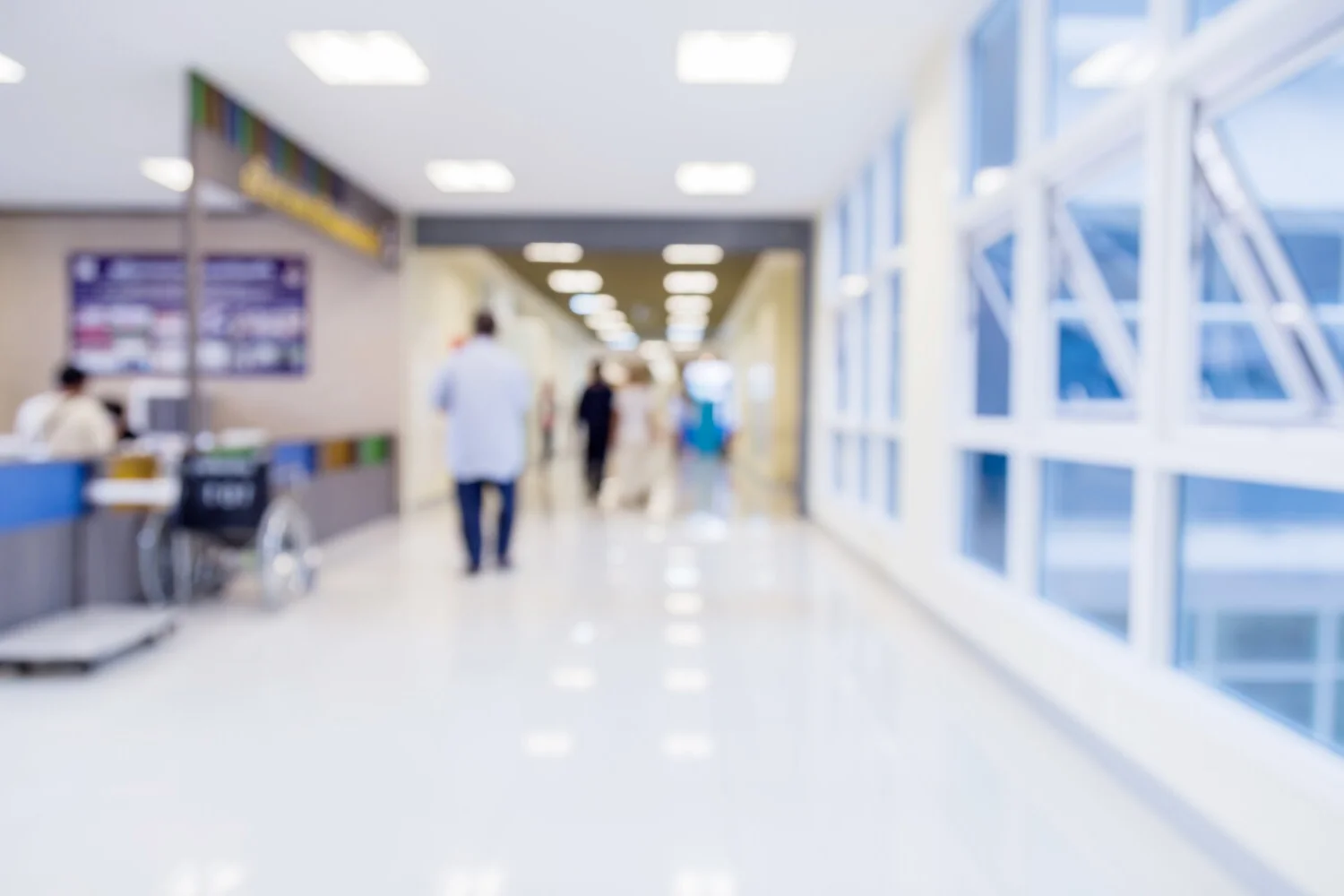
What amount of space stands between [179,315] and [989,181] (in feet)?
27.5

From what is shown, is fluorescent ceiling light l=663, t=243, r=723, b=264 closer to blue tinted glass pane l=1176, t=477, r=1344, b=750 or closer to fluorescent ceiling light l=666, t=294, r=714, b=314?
fluorescent ceiling light l=666, t=294, r=714, b=314

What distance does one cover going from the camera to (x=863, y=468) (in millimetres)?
8703

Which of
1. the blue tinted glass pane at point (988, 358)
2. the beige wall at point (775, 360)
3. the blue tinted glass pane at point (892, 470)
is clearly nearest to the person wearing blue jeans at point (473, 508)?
the blue tinted glass pane at point (988, 358)

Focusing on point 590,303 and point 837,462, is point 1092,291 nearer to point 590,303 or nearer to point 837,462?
point 837,462

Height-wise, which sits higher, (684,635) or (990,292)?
(990,292)

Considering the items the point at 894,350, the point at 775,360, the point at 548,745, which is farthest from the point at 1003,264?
the point at 775,360

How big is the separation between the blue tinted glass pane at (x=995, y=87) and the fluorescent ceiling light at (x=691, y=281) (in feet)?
28.1

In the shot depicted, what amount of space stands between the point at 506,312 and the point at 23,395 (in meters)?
7.36

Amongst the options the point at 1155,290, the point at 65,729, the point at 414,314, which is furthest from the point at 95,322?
the point at 1155,290

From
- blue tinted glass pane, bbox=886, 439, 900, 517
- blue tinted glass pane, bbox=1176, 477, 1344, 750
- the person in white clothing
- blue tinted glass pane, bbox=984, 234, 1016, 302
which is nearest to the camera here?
blue tinted glass pane, bbox=984, 234, 1016, 302

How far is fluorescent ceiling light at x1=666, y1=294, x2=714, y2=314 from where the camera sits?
17.9 m

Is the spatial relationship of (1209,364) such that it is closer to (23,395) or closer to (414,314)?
(414,314)

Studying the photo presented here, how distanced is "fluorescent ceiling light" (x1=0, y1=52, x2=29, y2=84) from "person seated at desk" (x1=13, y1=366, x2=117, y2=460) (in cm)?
199

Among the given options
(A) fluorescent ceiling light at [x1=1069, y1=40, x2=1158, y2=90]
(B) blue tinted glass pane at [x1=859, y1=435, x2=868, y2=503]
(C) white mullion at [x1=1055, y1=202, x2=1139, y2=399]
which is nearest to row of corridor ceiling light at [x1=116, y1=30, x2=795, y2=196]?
(A) fluorescent ceiling light at [x1=1069, y1=40, x2=1158, y2=90]
